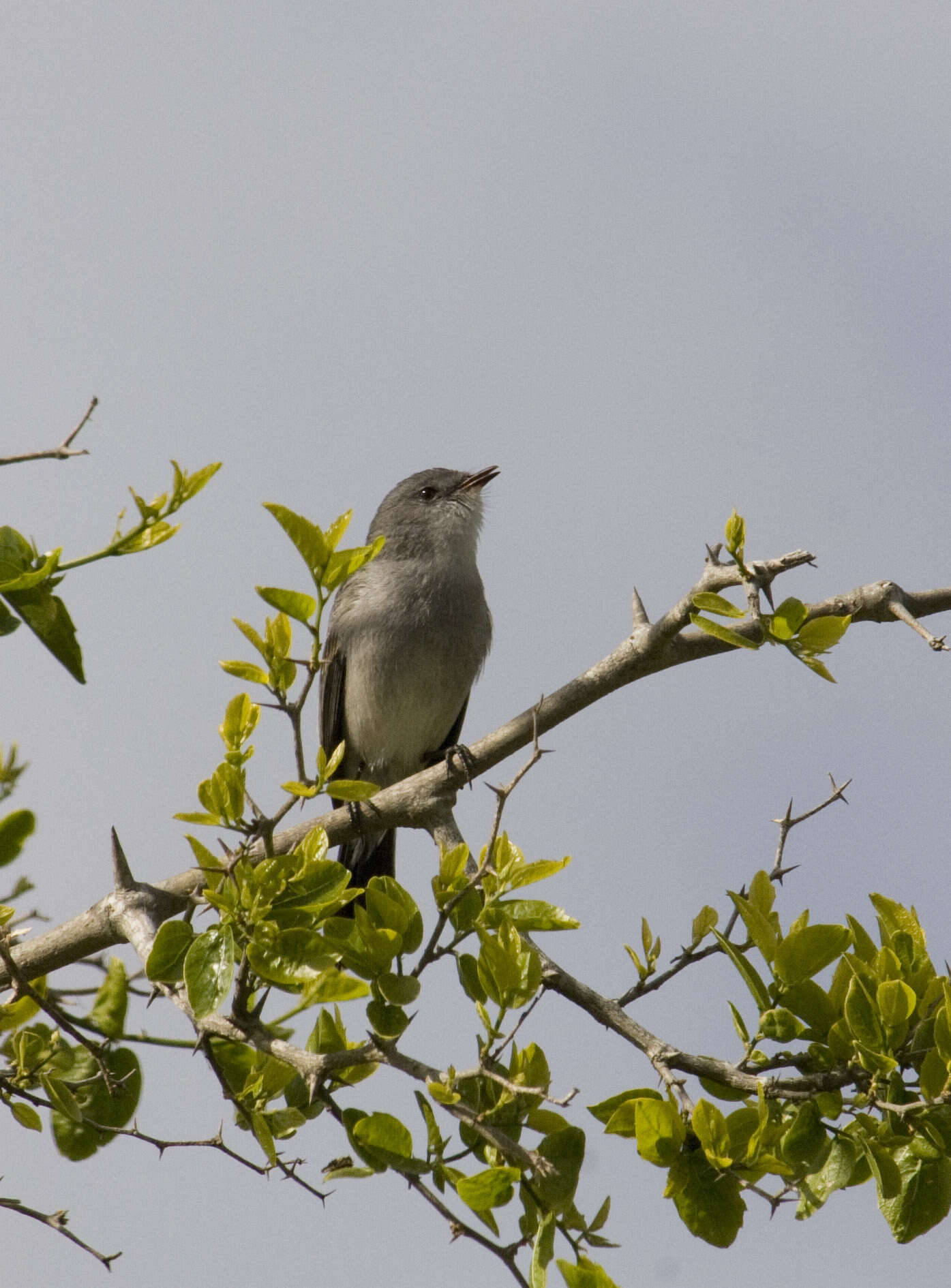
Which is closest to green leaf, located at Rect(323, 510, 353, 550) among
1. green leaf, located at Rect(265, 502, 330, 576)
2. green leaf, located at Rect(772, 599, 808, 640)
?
green leaf, located at Rect(265, 502, 330, 576)

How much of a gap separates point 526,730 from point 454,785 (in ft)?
1.54

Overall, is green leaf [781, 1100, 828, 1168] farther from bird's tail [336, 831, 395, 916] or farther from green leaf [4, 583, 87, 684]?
bird's tail [336, 831, 395, 916]

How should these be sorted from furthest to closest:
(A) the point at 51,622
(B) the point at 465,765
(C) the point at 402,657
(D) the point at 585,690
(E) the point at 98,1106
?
1. (C) the point at 402,657
2. (B) the point at 465,765
3. (D) the point at 585,690
4. (E) the point at 98,1106
5. (A) the point at 51,622

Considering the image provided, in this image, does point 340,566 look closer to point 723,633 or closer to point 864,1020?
point 723,633

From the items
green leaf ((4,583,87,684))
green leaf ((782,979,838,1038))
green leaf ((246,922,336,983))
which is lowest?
green leaf ((782,979,838,1038))

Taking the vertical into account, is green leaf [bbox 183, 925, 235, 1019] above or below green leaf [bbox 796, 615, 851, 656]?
below

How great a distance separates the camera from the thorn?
371 centimetres

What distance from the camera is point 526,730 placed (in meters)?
4.27

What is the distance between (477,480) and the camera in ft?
27.8

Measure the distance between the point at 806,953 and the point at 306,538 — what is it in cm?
158

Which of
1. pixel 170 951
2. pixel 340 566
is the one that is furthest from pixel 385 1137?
pixel 340 566

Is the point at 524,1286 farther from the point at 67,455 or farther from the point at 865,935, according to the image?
the point at 67,455

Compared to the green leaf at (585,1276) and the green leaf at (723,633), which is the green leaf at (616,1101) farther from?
the green leaf at (723,633)

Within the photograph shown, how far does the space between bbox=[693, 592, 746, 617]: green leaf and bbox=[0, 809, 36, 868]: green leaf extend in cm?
200
